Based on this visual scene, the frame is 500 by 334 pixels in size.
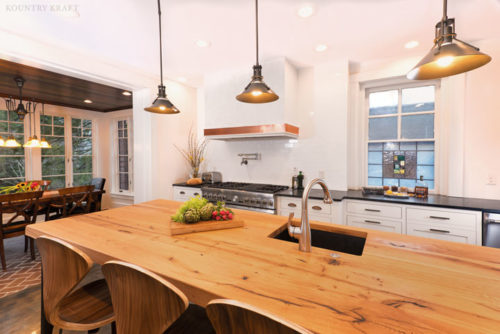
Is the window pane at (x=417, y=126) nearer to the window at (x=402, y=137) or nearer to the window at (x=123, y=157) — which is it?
the window at (x=402, y=137)

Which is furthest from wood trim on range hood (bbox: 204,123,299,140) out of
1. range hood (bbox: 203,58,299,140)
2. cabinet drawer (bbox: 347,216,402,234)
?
cabinet drawer (bbox: 347,216,402,234)

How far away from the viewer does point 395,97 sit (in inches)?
121

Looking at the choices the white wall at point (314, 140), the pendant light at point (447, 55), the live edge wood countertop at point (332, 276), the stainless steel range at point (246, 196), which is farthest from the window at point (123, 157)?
the pendant light at point (447, 55)

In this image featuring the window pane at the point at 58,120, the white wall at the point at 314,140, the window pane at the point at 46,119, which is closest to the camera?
the white wall at the point at 314,140

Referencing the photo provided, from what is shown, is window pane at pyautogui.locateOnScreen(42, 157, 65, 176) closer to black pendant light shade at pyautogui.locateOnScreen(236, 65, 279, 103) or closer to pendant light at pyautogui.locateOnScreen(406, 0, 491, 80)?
black pendant light shade at pyautogui.locateOnScreen(236, 65, 279, 103)

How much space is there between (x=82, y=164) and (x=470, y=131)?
22.6 feet

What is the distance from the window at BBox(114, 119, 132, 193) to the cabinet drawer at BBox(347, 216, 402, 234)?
477 centimetres

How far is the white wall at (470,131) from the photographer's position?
95.9 inches

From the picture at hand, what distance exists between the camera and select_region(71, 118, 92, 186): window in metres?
5.18

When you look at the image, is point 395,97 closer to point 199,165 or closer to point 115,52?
point 199,165

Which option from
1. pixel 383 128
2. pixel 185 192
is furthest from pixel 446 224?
pixel 185 192

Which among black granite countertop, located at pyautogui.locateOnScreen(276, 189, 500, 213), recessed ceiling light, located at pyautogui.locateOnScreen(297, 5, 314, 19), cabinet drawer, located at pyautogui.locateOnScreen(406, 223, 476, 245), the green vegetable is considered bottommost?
cabinet drawer, located at pyautogui.locateOnScreen(406, 223, 476, 245)

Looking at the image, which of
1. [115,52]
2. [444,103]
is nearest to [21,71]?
[115,52]

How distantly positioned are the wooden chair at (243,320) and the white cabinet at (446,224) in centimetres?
242
